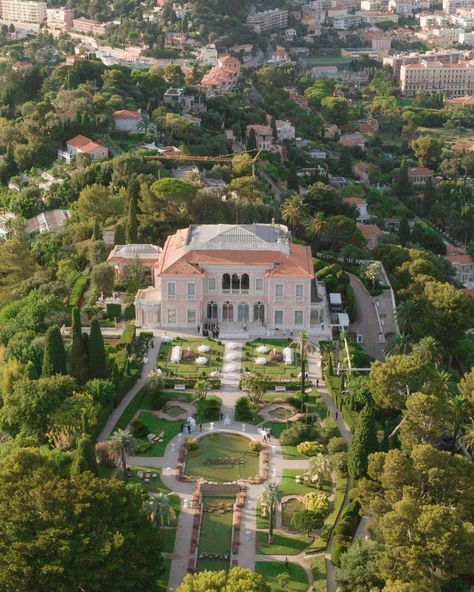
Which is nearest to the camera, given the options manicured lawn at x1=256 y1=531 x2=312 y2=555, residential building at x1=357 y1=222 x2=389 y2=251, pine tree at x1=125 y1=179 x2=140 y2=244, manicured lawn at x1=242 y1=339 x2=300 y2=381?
manicured lawn at x1=256 y1=531 x2=312 y2=555

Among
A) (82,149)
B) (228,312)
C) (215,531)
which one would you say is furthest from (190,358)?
(82,149)

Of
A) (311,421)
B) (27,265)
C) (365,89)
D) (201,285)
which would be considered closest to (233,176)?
(27,265)

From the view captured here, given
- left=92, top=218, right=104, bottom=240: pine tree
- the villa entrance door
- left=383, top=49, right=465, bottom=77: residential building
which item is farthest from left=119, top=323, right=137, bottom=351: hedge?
left=383, top=49, right=465, bottom=77: residential building

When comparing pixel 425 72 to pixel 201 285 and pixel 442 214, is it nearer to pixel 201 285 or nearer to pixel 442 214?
pixel 442 214

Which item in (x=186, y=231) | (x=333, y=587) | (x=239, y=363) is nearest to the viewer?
(x=333, y=587)

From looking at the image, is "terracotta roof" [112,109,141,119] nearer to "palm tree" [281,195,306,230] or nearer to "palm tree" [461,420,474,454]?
"palm tree" [281,195,306,230]

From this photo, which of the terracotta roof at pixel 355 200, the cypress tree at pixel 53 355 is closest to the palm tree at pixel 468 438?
the cypress tree at pixel 53 355

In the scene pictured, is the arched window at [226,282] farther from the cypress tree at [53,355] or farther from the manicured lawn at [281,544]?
the manicured lawn at [281,544]
